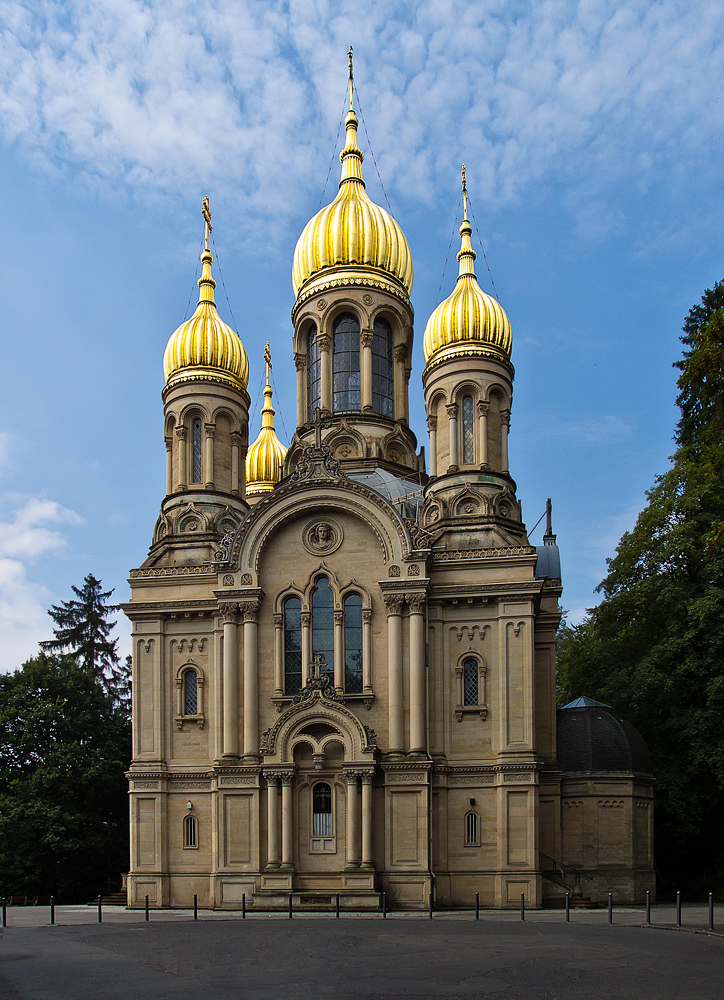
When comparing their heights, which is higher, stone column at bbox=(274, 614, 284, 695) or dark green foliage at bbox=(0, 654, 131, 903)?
stone column at bbox=(274, 614, 284, 695)

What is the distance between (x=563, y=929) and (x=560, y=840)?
10372 millimetres

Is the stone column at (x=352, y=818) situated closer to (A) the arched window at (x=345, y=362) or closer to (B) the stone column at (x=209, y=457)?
(B) the stone column at (x=209, y=457)

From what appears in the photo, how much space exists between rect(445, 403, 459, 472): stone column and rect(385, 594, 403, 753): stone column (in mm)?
6338

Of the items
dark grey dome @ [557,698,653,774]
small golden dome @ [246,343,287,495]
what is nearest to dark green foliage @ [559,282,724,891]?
dark grey dome @ [557,698,653,774]

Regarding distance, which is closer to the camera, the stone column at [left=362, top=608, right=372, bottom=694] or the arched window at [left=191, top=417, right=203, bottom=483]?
the stone column at [left=362, top=608, right=372, bottom=694]

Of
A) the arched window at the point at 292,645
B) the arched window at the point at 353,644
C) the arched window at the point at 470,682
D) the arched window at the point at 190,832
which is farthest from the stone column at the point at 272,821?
the arched window at the point at 470,682

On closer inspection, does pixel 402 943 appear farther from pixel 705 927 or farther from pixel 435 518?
pixel 435 518

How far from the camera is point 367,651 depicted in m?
33.5

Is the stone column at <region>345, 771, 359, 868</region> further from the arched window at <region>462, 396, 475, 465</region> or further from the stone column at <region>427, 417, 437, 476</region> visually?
the arched window at <region>462, 396, 475, 465</region>

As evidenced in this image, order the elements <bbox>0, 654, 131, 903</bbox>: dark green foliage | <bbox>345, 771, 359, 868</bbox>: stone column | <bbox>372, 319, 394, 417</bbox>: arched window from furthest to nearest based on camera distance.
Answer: <bbox>372, 319, 394, 417</bbox>: arched window, <bbox>0, 654, 131, 903</bbox>: dark green foliage, <bbox>345, 771, 359, 868</bbox>: stone column

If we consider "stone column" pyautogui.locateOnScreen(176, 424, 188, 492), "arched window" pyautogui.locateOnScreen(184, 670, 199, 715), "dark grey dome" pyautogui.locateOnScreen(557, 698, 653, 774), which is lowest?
"dark grey dome" pyautogui.locateOnScreen(557, 698, 653, 774)

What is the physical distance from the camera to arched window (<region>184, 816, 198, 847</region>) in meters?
34.4

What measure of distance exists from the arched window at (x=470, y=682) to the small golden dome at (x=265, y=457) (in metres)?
26.2

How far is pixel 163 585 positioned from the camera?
36188mm
